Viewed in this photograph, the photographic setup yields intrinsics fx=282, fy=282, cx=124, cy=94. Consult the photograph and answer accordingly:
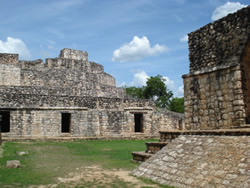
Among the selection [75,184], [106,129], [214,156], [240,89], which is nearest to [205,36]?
[240,89]

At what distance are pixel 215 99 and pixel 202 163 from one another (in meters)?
3.07

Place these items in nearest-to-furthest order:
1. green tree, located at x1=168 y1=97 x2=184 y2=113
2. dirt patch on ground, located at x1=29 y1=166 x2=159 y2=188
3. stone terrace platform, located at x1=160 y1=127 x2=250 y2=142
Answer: dirt patch on ground, located at x1=29 y1=166 x2=159 y2=188, stone terrace platform, located at x1=160 y1=127 x2=250 y2=142, green tree, located at x1=168 y1=97 x2=184 y2=113

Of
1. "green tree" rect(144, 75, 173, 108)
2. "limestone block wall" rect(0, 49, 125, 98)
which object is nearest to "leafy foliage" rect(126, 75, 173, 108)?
"green tree" rect(144, 75, 173, 108)

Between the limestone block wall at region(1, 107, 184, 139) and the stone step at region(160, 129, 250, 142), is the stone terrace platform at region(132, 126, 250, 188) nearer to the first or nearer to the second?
the stone step at region(160, 129, 250, 142)

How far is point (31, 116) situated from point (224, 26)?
40.5 feet

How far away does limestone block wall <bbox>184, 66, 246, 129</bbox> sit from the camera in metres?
7.47

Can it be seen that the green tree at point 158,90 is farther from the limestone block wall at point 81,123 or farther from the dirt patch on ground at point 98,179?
the dirt patch on ground at point 98,179

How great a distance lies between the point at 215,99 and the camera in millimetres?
7988

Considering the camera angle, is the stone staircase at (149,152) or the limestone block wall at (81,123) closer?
the stone staircase at (149,152)

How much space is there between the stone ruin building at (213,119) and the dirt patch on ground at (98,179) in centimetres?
37

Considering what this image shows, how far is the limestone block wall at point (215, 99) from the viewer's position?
7469mm

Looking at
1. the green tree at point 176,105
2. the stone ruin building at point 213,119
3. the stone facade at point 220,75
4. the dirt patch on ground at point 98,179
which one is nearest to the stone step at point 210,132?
the stone ruin building at point 213,119

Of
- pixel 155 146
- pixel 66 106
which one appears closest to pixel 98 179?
pixel 155 146

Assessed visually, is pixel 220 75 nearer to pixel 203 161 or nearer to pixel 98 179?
pixel 203 161
